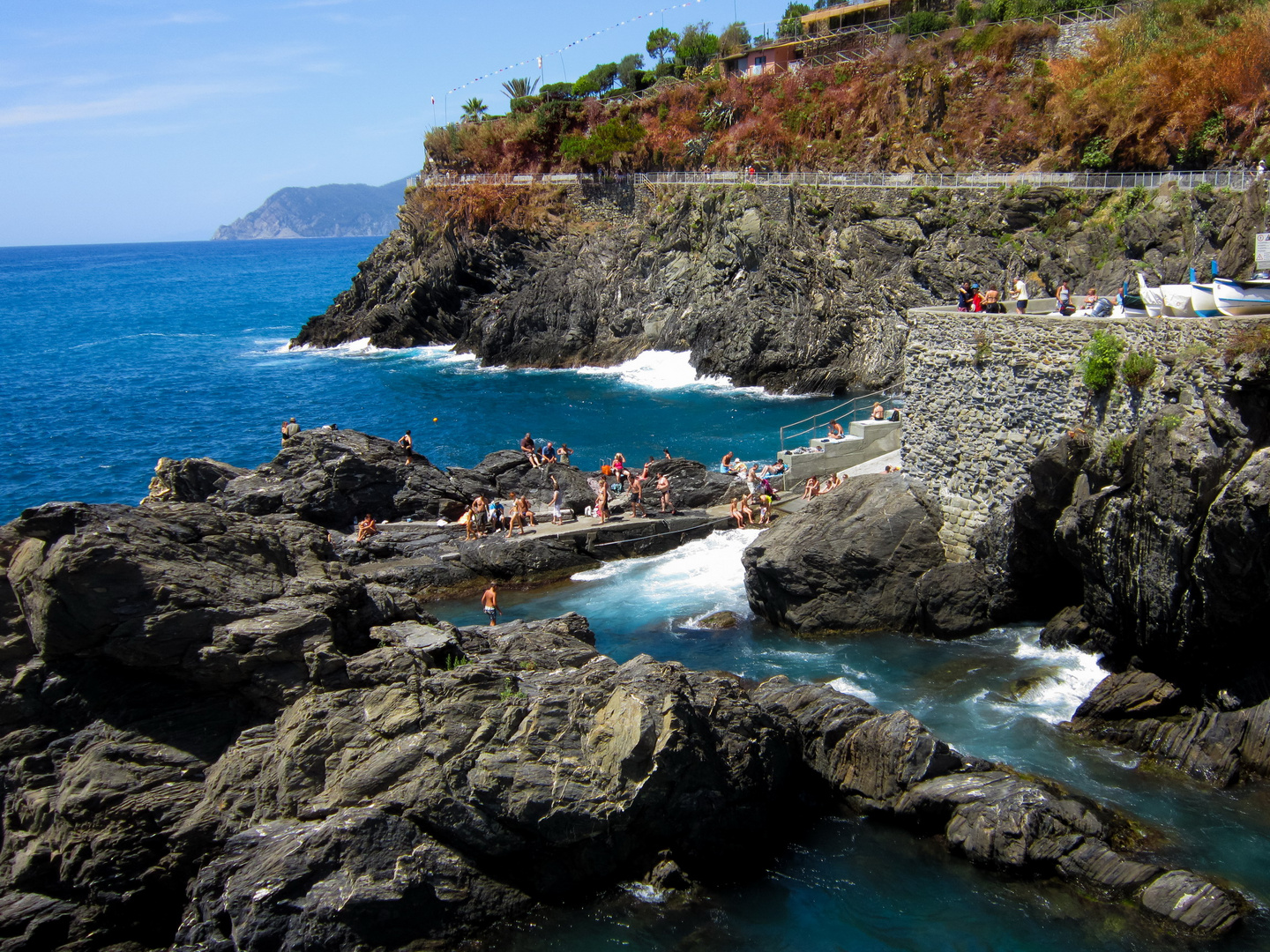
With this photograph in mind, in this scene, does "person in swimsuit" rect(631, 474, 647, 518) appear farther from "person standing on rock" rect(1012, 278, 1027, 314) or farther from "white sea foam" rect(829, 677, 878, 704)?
"person standing on rock" rect(1012, 278, 1027, 314)

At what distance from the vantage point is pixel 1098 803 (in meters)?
11.6

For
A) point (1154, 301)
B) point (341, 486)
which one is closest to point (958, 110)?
point (1154, 301)

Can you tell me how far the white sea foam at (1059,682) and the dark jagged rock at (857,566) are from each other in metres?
2.43

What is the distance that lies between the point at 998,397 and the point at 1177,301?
3462mm

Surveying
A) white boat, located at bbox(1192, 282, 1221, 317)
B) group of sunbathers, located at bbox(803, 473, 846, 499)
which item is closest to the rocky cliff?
white boat, located at bbox(1192, 282, 1221, 317)

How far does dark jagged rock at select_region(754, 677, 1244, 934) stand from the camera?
9914 millimetres

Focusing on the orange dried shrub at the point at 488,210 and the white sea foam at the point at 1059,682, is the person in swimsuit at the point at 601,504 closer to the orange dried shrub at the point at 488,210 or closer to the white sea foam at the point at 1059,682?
the white sea foam at the point at 1059,682

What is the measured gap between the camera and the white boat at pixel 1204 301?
43.1 feet

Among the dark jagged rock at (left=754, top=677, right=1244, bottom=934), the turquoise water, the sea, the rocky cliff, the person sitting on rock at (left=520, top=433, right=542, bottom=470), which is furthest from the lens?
the turquoise water

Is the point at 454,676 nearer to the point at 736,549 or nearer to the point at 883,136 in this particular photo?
the point at 736,549

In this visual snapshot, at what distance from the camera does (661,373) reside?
161 ft

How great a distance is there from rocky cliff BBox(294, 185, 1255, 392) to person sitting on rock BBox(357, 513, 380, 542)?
22219mm

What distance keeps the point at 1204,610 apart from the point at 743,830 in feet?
23.7

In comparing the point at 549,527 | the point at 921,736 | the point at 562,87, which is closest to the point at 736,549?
the point at 549,527
